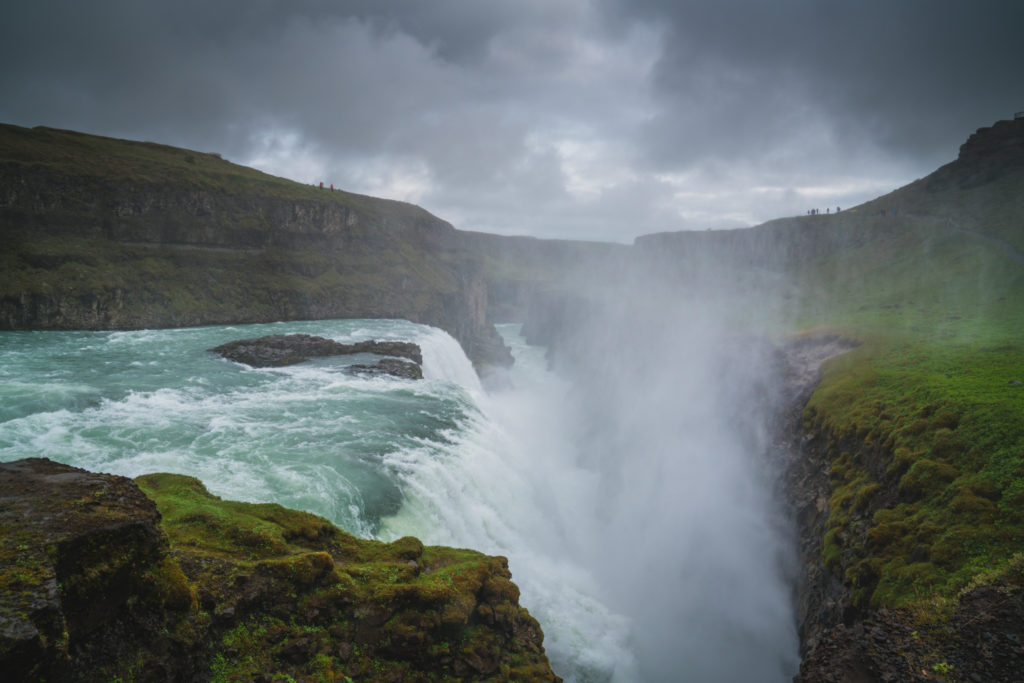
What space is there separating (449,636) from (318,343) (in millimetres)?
38000

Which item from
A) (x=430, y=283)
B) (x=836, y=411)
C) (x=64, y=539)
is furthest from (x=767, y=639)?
(x=430, y=283)

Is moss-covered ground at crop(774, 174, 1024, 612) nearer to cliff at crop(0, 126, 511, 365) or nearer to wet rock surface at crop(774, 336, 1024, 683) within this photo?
wet rock surface at crop(774, 336, 1024, 683)

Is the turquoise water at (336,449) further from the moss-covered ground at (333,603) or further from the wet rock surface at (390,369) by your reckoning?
the moss-covered ground at (333,603)

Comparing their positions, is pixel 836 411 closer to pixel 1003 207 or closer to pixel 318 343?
pixel 318 343

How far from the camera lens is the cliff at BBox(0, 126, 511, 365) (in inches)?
2096

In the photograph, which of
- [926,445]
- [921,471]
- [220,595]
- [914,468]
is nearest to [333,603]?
[220,595]

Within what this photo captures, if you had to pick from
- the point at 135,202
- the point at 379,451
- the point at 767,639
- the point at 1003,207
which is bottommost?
the point at 767,639

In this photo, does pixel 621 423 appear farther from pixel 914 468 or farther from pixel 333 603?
pixel 333 603

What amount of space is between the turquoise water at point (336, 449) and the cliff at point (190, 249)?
19837 millimetres

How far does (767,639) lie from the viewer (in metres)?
20.6

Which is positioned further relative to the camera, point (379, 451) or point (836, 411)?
point (836, 411)

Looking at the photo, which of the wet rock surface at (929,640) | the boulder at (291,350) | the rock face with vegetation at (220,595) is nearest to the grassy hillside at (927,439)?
the wet rock surface at (929,640)

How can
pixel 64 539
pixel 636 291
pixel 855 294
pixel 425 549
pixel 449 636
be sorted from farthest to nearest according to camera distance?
1. pixel 636 291
2. pixel 855 294
3. pixel 425 549
4. pixel 449 636
5. pixel 64 539

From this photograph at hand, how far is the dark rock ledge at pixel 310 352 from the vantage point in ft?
121
